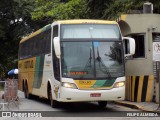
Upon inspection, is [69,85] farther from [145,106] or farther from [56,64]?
[145,106]

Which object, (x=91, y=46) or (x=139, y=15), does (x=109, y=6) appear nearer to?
(x=139, y=15)

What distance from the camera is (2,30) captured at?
47219mm

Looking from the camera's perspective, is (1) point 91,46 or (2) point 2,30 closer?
(1) point 91,46

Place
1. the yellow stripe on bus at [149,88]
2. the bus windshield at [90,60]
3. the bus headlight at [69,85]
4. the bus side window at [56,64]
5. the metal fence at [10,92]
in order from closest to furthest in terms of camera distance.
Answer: the bus headlight at [69,85] → the bus windshield at [90,60] → the bus side window at [56,64] → the yellow stripe on bus at [149,88] → the metal fence at [10,92]

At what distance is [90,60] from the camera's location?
49.6 feet

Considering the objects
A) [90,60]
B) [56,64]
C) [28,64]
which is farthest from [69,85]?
[28,64]

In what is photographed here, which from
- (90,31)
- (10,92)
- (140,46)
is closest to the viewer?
(90,31)

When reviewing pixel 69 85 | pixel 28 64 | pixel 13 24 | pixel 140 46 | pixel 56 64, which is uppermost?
pixel 13 24

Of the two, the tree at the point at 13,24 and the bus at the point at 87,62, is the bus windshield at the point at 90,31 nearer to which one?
the bus at the point at 87,62

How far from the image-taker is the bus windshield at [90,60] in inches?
590

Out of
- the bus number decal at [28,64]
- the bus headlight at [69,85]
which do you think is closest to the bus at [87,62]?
the bus headlight at [69,85]

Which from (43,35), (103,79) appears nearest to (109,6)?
(43,35)

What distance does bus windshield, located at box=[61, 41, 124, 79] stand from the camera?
1499 centimetres

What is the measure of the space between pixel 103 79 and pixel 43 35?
525 centimetres
